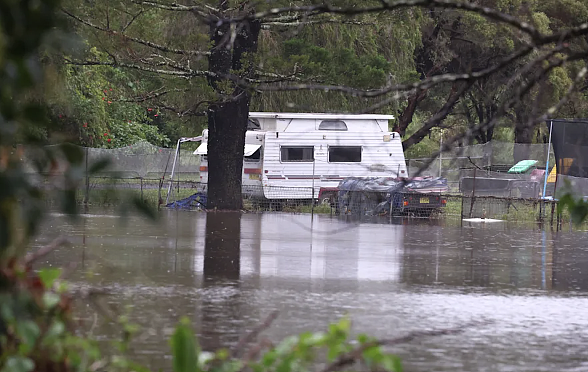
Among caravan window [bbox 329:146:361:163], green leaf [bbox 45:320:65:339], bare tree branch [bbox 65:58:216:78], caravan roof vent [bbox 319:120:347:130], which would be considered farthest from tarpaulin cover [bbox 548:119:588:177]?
green leaf [bbox 45:320:65:339]

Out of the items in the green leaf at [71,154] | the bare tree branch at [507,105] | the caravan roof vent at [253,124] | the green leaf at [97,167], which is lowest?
the green leaf at [97,167]

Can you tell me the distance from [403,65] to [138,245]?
1958 centimetres

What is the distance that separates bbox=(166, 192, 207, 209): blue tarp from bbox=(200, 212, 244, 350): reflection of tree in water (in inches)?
293

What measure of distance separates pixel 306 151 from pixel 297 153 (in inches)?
11.9

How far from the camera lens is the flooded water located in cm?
805

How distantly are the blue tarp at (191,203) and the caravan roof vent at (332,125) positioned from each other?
4.43m

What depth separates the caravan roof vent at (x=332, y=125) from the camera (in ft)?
94.8

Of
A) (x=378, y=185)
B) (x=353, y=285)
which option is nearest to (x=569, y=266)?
(x=353, y=285)

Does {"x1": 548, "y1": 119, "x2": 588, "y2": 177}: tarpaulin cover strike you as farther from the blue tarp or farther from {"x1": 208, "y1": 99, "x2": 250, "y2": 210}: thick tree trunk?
the blue tarp

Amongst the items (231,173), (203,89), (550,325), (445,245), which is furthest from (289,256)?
(231,173)

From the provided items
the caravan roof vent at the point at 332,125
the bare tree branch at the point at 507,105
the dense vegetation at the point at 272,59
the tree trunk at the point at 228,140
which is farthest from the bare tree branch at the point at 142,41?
the bare tree branch at the point at 507,105

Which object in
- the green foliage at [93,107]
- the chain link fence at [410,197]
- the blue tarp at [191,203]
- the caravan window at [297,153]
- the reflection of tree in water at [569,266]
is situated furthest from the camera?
the caravan window at [297,153]

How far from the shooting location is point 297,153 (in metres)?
28.7

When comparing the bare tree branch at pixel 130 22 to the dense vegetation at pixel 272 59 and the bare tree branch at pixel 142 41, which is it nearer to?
the dense vegetation at pixel 272 59
